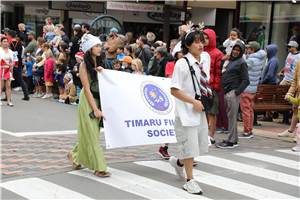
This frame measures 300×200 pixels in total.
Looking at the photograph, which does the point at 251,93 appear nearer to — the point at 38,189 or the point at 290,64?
the point at 290,64

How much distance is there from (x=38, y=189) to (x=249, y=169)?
326 centimetres

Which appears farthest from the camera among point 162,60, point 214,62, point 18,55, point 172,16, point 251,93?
point 172,16

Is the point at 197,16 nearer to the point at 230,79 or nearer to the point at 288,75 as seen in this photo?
the point at 288,75

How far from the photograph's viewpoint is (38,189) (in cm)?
466

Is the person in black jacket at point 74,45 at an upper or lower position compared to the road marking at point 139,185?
upper

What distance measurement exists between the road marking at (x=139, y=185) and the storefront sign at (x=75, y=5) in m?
14.9

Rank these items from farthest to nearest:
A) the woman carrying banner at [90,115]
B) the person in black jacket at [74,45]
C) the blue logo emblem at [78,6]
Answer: the blue logo emblem at [78,6] → the person in black jacket at [74,45] → the woman carrying banner at [90,115]

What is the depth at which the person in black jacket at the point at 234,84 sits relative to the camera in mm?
7246

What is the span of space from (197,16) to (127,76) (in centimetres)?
1746

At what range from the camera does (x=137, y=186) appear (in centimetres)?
488

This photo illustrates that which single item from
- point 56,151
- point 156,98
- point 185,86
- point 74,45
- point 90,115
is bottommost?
point 56,151

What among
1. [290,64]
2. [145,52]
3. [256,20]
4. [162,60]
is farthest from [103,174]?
[256,20]

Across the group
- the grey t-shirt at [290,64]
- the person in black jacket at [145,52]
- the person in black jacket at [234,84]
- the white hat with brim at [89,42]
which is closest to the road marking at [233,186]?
the person in black jacket at [234,84]

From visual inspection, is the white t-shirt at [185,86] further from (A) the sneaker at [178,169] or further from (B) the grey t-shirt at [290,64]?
(B) the grey t-shirt at [290,64]
